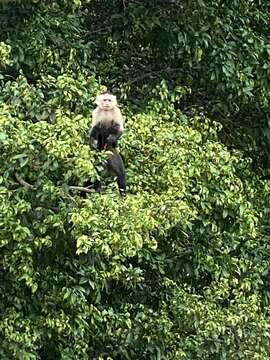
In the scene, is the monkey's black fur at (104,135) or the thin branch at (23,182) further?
the monkey's black fur at (104,135)

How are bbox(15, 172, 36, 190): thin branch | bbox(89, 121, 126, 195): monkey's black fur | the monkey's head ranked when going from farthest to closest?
the monkey's head, bbox(89, 121, 126, 195): monkey's black fur, bbox(15, 172, 36, 190): thin branch

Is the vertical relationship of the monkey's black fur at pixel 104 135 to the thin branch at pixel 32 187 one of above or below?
above

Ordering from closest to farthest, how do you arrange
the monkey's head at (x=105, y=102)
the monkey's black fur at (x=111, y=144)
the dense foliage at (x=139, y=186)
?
1. the dense foliage at (x=139, y=186)
2. the monkey's black fur at (x=111, y=144)
3. the monkey's head at (x=105, y=102)

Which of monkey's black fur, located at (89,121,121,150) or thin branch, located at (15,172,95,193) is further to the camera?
monkey's black fur, located at (89,121,121,150)

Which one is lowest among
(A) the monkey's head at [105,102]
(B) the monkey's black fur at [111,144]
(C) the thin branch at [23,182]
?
(C) the thin branch at [23,182]

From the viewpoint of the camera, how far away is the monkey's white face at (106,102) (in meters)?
6.17

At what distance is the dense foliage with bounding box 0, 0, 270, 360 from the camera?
18.1 ft

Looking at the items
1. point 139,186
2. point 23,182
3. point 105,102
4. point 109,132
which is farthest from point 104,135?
point 23,182

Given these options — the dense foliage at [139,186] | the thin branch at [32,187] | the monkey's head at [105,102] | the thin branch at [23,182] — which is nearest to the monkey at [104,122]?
the monkey's head at [105,102]

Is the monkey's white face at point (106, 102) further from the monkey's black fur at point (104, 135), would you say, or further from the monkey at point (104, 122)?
the monkey's black fur at point (104, 135)

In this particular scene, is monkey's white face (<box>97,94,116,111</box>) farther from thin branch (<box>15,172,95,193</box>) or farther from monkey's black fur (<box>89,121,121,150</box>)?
thin branch (<box>15,172,95,193</box>)

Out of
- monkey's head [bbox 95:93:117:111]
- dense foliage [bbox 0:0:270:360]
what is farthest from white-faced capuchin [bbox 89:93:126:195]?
dense foliage [bbox 0:0:270:360]

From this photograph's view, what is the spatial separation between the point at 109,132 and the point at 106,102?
307 mm

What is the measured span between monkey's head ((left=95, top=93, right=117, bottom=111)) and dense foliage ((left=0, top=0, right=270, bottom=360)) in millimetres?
160
